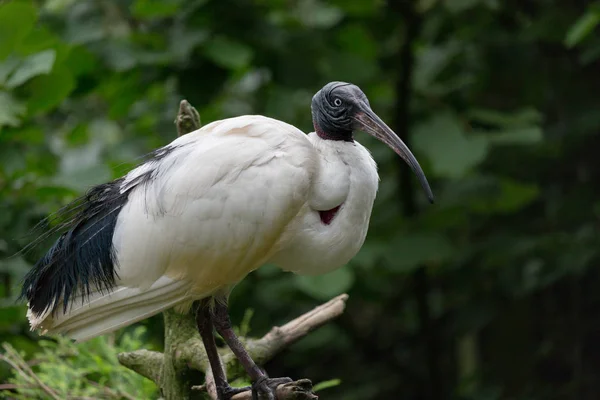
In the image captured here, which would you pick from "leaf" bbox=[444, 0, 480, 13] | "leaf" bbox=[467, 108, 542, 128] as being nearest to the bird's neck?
"leaf" bbox=[467, 108, 542, 128]

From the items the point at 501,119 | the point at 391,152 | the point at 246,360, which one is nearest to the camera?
the point at 246,360

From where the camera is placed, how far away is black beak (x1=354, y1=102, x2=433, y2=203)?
3197 mm

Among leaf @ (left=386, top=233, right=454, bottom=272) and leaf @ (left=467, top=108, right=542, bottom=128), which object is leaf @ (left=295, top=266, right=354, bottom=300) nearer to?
leaf @ (left=386, top=233, right=454, bottom=272)

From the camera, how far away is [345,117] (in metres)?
3.32

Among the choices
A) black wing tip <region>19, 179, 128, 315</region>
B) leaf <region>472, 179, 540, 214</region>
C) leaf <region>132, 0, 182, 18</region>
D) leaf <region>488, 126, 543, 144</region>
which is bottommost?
leaf <region>472, 179, 540, 214</region>

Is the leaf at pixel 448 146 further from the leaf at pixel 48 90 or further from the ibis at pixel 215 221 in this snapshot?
the leaf at pixel 48 90

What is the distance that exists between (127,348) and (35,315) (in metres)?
0.96

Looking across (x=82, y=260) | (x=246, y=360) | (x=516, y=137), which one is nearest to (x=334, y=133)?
(x=246, y=360)

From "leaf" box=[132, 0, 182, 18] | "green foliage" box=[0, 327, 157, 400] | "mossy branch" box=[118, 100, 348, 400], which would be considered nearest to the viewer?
"mossy branch" box=[118, 100, 348, 400]

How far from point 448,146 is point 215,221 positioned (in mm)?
2113

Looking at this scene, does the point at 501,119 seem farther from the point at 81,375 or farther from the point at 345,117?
the point at 81,375

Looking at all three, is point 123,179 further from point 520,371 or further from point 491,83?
point 520,371

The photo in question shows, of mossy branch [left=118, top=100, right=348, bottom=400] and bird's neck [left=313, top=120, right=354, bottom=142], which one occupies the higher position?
bird's neck [left=313, top=120, right=354, bottom=142]

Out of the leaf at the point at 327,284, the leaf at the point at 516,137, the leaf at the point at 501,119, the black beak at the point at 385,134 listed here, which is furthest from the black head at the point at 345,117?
the leaf at the point at 501,119
